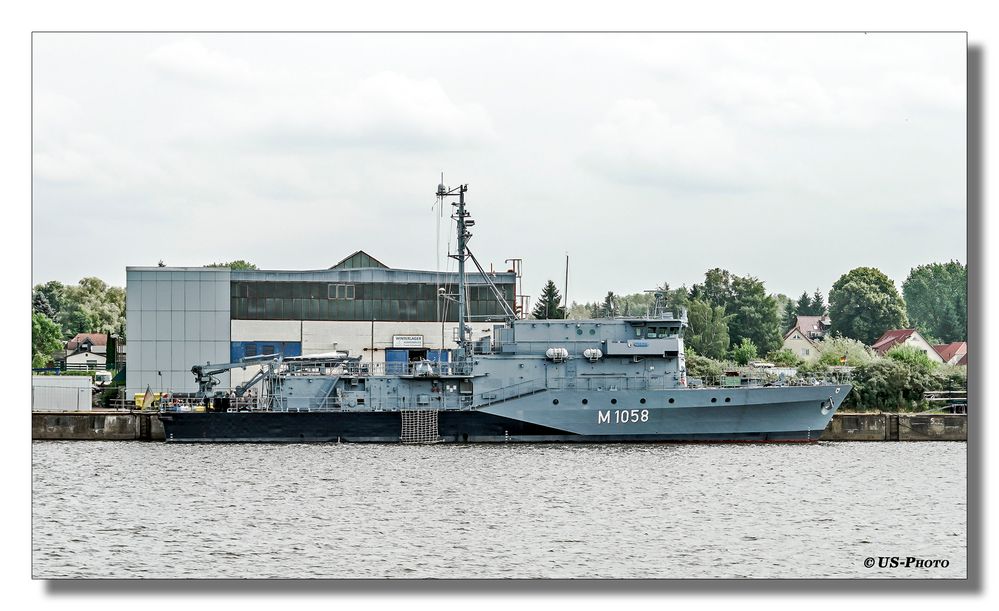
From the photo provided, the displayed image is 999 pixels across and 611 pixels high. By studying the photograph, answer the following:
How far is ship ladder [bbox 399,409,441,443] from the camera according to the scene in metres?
45.3

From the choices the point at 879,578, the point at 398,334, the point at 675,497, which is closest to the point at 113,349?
the point at 398,334

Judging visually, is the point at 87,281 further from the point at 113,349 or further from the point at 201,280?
the point at 201,280

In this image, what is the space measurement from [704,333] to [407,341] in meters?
29.9

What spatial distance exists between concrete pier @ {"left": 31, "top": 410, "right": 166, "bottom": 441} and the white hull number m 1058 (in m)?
18.6

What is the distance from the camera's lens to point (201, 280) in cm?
5672

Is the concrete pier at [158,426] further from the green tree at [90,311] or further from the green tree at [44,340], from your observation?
the green tree at [90,311]

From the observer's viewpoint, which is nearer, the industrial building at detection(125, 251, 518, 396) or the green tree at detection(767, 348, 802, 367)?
the industrial building at detection(125, 251, 518, 396)

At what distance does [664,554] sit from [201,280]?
1500 inches

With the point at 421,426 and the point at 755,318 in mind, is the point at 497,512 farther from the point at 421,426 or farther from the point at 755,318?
the point at 755,318

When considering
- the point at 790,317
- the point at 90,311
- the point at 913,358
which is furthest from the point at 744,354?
the point at 90,311

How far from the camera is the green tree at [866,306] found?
287 ft

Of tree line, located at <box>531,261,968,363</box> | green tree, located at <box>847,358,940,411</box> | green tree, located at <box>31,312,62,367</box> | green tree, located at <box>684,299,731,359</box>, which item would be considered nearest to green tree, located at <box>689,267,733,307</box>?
tree line, located at <box>531,261,968,363</box>

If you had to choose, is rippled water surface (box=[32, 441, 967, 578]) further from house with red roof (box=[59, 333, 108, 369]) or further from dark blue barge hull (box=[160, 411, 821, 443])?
house with red roof (box=[59, 333, 108, 369])

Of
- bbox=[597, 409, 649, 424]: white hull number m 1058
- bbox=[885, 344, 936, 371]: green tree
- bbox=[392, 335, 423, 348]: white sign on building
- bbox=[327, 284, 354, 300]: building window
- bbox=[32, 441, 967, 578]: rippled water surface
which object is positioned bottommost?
bbox=[32, 441, 967, 578]: rippled water surface
